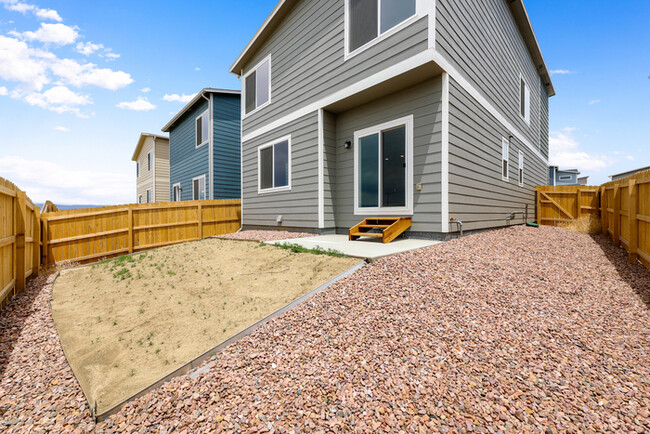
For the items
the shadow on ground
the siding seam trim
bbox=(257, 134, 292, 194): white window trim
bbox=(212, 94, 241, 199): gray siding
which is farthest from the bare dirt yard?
bbox=(212, 94, 241, 199): gray siding

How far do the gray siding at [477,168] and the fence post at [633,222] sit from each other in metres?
2.34

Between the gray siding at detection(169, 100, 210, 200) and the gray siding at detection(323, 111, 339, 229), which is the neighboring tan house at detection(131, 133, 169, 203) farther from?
the gray siding at detection(323, 111, 339, 229)

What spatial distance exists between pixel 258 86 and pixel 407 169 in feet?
21.1

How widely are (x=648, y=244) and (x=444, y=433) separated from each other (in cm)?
466

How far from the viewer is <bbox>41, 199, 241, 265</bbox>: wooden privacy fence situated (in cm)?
661

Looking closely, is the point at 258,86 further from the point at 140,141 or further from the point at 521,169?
the point at 140,141

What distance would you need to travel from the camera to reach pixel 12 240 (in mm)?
3883

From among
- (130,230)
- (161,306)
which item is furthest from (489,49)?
(130,230)

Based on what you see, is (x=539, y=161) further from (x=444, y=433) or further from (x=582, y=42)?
(x=444, y=433)

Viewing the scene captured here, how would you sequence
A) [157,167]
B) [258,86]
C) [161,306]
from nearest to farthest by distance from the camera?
1. [161,306]
2. [258,86]
3. [157,167]

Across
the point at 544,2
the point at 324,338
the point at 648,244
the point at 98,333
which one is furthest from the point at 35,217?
the point at 544,2

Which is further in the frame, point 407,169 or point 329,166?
point 329,166

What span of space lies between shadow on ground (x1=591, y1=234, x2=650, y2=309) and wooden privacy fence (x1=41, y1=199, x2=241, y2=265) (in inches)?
394

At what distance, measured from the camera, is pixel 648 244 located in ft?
12.6
